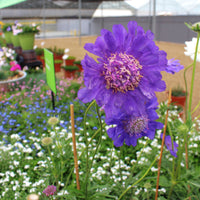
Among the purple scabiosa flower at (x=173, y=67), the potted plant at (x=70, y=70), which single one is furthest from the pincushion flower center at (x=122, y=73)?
the potted plant at (x=70, y=70)

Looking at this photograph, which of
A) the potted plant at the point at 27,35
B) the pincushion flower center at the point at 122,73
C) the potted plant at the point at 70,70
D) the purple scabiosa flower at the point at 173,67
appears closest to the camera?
the pincushion flower center at the point at 122,73

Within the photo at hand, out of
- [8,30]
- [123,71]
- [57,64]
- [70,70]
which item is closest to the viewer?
[123,71]

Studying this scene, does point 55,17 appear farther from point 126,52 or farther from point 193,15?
point 126,52

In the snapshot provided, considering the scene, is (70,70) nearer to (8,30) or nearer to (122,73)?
(8,30)

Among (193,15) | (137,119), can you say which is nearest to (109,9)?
(193,15)

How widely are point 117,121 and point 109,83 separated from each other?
20 centimetres

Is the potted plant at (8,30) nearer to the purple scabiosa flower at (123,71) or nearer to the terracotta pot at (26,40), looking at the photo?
the terracotta pot at (26,40)

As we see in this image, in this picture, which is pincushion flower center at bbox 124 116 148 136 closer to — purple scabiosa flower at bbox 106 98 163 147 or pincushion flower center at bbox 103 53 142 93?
purple scabiosa flower at bbox 106 98 163 147

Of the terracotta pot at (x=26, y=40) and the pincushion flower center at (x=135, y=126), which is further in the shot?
the terracotta pot at (x=26, y=40)

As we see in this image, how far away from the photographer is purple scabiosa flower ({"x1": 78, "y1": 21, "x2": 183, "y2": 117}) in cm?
51

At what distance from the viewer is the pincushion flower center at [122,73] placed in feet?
1.66

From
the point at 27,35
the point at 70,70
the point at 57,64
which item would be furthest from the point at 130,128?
the point at 57,64

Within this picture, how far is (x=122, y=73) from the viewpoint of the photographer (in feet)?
1.66

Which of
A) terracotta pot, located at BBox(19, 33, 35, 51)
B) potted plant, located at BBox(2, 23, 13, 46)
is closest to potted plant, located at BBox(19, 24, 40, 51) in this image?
terracotta pot, located at BBox(19, 33, 35, 51)
